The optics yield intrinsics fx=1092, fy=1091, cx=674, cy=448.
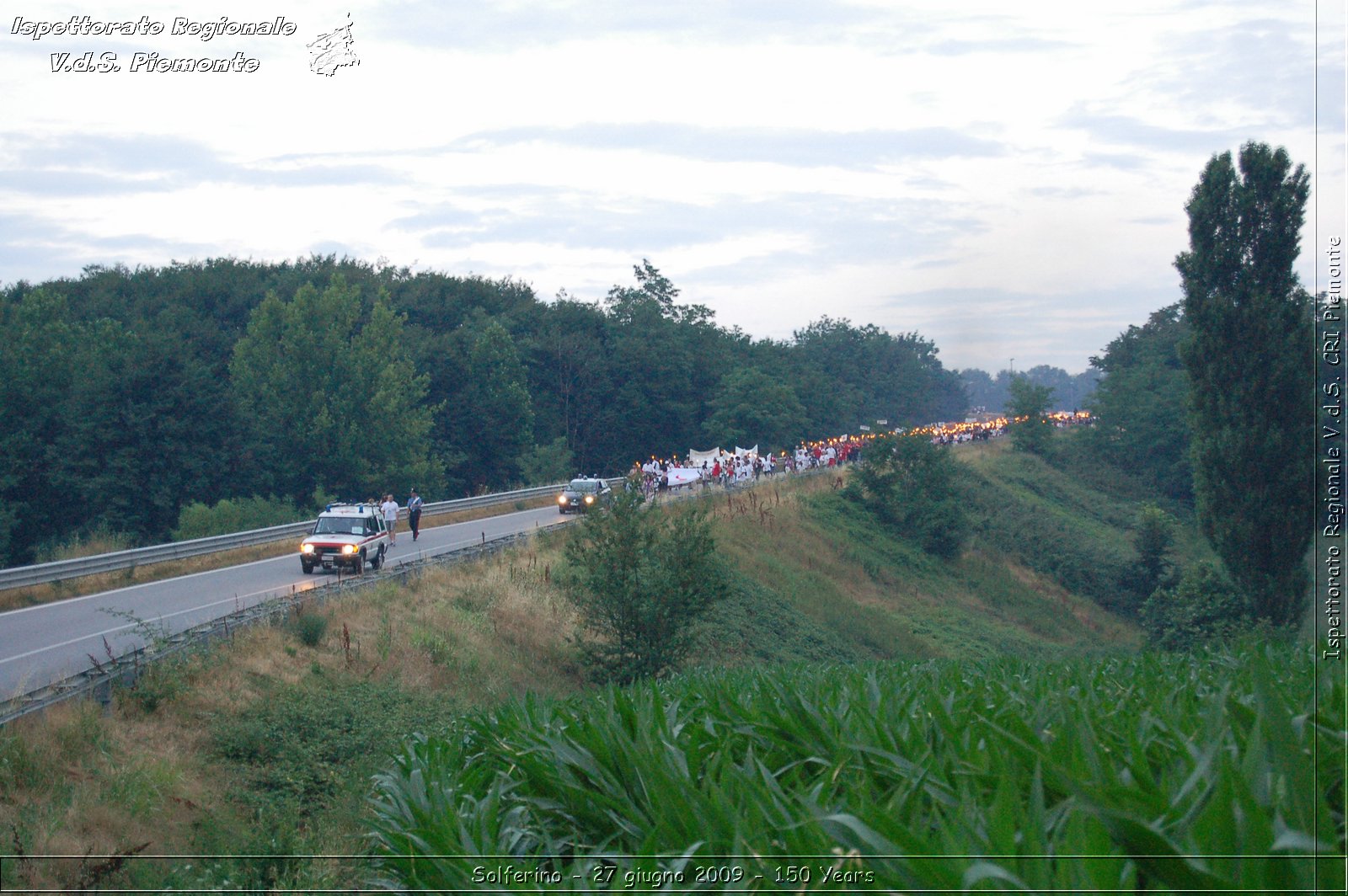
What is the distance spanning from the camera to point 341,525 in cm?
2892

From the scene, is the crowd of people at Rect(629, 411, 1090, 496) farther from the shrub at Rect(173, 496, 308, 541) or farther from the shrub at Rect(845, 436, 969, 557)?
the shrub at Rect(173, 496, 308, 541)

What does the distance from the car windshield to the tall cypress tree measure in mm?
21884

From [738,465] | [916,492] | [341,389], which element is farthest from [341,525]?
[341,389]

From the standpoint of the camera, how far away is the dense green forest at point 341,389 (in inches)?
2005

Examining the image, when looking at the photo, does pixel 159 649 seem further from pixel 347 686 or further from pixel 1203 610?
pixel 1203 610

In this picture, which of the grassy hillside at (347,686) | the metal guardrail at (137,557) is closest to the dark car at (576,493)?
the grassy hillside at (347,686)

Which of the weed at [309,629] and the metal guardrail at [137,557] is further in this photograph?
the metal guardrail at [137,557]

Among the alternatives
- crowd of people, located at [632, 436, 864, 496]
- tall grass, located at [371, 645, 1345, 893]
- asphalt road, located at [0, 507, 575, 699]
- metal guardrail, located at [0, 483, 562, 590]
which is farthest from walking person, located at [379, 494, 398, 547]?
tall grass, located at [371, 645, 1345, 893]

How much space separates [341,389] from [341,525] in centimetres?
4105

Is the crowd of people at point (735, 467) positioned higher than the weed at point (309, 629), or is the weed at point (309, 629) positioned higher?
the crowd of people at point (735, 467)

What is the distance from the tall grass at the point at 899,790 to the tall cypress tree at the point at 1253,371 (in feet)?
68.1

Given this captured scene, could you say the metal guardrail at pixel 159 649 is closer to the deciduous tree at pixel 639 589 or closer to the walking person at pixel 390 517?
the deciduous tree at pixel 639 589

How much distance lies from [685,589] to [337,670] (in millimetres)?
7475

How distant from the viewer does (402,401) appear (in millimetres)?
70500
